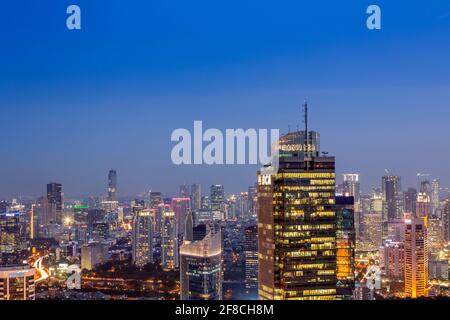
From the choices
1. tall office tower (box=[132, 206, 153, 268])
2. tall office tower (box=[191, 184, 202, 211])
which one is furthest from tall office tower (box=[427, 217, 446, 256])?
tall office tower (box=[132, 206, 153, 268])

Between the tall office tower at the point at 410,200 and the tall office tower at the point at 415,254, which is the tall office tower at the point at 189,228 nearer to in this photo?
the tall office tower at the point at 410,200

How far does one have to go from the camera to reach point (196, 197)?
513cm

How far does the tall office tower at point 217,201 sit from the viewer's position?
4.93m

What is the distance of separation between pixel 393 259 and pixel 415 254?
0.38 meters

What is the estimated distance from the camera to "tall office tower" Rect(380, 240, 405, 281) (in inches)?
331

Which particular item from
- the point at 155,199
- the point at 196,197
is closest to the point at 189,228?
the point at 155,199

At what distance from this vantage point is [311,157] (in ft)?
25.4

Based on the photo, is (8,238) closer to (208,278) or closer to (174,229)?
(174,229)

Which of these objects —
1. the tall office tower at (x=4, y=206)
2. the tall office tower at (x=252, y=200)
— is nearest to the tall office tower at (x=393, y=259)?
the tall office tower at (x=252, y=200)

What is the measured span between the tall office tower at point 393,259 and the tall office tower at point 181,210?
344 centimetres

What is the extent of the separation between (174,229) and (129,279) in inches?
51.8

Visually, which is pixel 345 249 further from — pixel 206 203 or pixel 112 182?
pixel 112 182

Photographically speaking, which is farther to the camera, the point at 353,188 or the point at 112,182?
the point at 353,188
